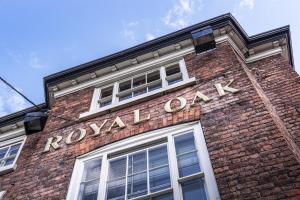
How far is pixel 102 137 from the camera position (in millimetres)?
7535

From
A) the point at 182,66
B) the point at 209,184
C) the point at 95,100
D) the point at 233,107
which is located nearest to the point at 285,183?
the point at 209,184

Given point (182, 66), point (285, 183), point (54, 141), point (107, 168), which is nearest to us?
point (285, 183)

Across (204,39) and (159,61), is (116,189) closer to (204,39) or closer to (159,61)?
(159,61)

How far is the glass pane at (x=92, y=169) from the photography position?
6.75 metres

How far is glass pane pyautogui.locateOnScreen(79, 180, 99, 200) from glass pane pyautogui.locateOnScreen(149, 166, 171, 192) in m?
1.13

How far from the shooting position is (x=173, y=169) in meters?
5.92

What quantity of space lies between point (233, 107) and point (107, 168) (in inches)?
109

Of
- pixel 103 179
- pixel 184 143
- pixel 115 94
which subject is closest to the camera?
pixel 103 179

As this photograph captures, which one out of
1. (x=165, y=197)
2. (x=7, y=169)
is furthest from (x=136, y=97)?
(x=7, y=169)

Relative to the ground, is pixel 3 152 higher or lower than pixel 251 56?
lower

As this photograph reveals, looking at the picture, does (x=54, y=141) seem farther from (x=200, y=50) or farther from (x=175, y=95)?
(x=200, y=50)

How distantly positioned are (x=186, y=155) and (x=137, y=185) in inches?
41.0

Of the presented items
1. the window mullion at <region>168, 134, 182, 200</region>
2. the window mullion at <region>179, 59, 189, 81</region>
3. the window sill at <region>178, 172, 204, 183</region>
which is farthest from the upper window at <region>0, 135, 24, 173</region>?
the window sill at <region>178, 172, 204, 183</region>

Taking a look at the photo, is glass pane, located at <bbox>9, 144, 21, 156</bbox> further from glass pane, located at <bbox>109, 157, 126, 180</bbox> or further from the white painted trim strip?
the white painted trim strip
